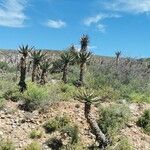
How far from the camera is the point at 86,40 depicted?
57.0 m

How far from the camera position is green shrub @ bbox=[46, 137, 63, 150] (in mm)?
24047

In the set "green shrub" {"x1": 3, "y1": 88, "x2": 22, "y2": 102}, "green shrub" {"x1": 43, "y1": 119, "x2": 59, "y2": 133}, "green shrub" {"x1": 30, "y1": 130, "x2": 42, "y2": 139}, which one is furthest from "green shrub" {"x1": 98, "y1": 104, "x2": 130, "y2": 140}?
"green shrub" {"x1": 3, "y1": 88, "x2": 22, "y2": 102}

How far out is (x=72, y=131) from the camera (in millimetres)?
24438

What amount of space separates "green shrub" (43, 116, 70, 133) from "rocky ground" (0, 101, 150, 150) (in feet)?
1.13

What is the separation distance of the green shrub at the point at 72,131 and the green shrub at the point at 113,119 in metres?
1.82

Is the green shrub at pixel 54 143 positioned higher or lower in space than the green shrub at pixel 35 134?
lower

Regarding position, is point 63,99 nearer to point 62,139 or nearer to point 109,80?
point 62,139

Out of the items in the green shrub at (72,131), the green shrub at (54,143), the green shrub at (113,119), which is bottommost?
the green shrub at (54,143)

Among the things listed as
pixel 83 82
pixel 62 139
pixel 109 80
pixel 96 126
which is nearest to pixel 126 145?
pixel 96 126

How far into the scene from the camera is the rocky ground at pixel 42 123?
24.6m

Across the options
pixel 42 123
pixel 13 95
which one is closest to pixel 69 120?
pixel 42 123

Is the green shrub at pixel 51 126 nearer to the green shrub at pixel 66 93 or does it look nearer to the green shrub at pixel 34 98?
the green shrub at pixel 34 98

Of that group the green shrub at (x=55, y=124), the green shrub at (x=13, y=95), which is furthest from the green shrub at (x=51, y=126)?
the green shrub at (x=13, y=95)

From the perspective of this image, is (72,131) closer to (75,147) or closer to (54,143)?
(54,143)
